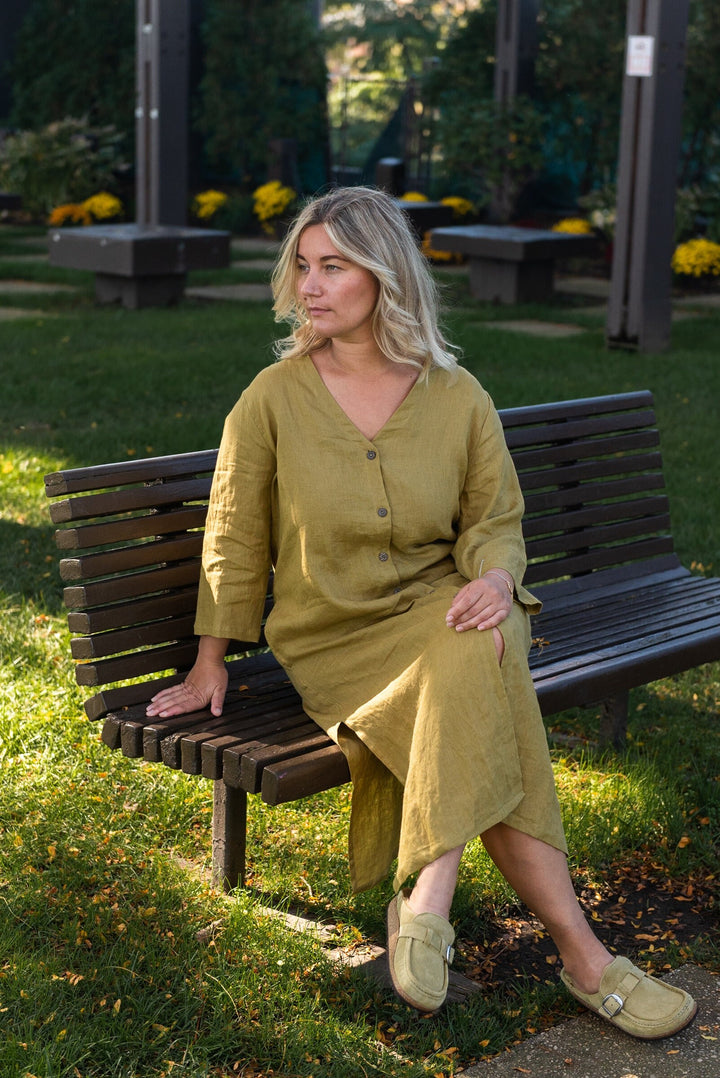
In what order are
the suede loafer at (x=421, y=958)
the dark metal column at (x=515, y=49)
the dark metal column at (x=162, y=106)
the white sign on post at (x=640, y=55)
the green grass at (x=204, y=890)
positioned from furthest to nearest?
1. the dark metal column at (x=515, y=49)
2. the dark metal column at (x=162, y=106)
3. the white sign on post at (x=640, y=55)
4. the green grass at (x=204, y=890)
5. the suede loafer at (x=421, y=958)

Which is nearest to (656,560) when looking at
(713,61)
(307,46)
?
(713,61)

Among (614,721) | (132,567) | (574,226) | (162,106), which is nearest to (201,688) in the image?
(132,567)

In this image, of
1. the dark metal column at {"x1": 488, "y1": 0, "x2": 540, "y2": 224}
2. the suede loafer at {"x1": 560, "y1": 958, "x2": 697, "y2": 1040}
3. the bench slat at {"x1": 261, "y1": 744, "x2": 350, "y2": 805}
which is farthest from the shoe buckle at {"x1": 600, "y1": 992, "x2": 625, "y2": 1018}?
the dark metal column at {"x1": 488, "y1": 0, "x2": 540, "y2": 224}

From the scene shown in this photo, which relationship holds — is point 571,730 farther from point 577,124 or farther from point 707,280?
point 577,124

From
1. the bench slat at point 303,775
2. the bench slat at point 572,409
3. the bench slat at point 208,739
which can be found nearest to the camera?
the bench slat at point 303,775

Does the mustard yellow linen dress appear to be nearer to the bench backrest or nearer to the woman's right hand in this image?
the woman's right hand

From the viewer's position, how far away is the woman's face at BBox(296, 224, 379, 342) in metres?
2.92

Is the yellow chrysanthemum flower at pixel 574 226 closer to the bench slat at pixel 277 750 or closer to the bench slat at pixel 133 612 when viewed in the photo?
the bench slat at pixel 133 612

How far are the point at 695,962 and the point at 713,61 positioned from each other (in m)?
12.6

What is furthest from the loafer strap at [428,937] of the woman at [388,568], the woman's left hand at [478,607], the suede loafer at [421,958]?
the woman's left hand at [478,607]

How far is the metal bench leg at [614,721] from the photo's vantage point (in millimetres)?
3879

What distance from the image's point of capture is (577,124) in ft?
49.8

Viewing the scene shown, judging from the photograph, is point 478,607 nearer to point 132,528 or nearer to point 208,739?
point 208,739

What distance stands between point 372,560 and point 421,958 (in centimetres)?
85
